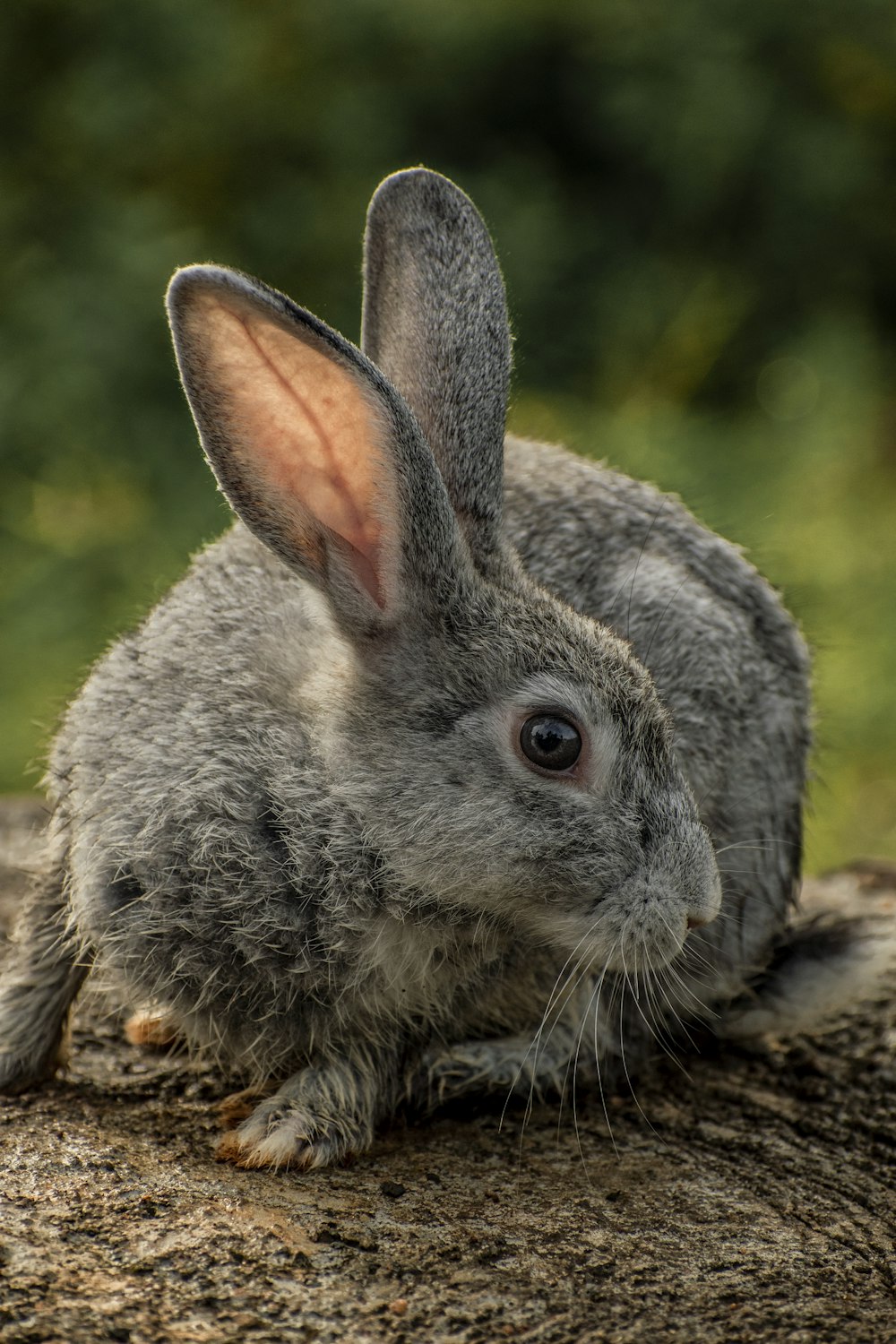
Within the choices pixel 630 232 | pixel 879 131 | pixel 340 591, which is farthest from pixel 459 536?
pixel 879 131

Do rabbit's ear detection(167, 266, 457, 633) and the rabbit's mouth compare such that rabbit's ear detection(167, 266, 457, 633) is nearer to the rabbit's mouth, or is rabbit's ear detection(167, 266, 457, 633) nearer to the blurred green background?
the rabbit's mouth

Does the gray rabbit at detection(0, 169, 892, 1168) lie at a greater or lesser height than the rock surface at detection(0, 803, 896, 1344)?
greater

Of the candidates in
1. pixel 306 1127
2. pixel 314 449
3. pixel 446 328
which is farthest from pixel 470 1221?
pixel 446 328

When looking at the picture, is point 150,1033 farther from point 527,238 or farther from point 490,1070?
point 527,238

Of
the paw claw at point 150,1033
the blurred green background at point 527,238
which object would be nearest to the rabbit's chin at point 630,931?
the paw claw at point 150,1033

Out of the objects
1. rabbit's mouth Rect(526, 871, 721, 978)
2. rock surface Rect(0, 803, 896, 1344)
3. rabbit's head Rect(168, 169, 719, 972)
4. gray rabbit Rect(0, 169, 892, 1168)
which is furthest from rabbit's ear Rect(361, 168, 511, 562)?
rock surface Rect(0, 803, 896, 1344)

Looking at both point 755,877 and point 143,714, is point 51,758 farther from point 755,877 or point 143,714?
point 755,877

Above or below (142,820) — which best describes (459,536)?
above
